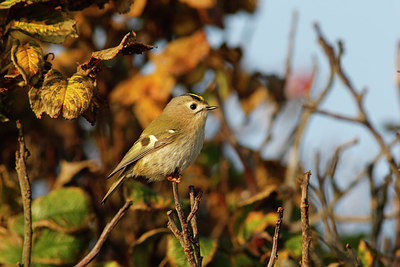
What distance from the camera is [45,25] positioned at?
5.11 feet

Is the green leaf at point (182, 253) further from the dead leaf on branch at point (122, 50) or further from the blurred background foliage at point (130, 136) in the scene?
the dead leaf on branch at point (122, 50)

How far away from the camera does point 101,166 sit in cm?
267

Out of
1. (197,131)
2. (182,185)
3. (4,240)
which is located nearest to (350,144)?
(197,131)

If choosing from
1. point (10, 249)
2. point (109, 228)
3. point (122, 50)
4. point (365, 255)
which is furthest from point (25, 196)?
point (365, 255)

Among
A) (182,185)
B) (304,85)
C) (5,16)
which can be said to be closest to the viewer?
(5,16)

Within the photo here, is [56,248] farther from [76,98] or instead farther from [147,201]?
[76,98]

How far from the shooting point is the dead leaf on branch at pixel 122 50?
4.55 feet

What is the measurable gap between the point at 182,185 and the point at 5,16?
1.48 metres

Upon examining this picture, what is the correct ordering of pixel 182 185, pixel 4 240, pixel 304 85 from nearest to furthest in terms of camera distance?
pixel 4 240 < pixel 182 185 < pixel 304 85

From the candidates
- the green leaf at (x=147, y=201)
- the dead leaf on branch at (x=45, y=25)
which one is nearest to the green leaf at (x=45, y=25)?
the dead leaf on branch at (x=45, y=25)

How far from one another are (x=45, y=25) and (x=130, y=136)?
1319 millimetres

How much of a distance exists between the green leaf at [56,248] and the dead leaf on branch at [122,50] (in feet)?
2.77

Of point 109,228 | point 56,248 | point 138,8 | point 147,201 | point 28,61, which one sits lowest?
point 56,248

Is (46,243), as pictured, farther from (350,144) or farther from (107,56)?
(350,144)
